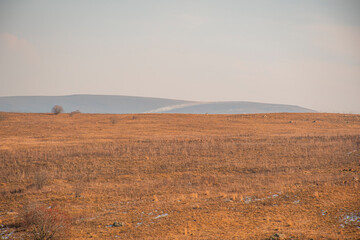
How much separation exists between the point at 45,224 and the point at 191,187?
8.24 m

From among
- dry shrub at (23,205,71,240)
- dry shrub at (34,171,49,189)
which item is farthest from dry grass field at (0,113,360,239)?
dry shrub at (23,205,71,240)

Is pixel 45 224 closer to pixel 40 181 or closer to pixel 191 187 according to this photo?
pixel 40 181

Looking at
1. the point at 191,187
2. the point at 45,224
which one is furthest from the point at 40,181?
the point at 191,187

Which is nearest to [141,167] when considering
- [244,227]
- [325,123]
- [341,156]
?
[244,227]

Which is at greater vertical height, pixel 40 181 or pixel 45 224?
pixel 45 224

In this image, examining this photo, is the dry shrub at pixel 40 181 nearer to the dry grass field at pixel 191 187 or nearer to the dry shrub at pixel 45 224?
the dry grass field at pixel 191 187

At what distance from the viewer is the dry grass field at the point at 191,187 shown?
10.1 metres

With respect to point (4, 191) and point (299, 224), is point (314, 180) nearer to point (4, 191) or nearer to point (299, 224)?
point (299, 224)

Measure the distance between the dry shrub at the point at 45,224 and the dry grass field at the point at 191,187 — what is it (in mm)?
197

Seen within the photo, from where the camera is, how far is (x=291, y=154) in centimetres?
2356

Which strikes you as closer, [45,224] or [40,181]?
[45,224]

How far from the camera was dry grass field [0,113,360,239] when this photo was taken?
33.2ft

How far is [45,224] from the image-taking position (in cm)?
995

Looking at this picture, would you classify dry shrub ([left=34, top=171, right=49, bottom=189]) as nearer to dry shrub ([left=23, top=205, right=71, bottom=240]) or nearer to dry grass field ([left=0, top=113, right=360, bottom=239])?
dry grass field ([left=0, top=113, right=360, bottom=239])
